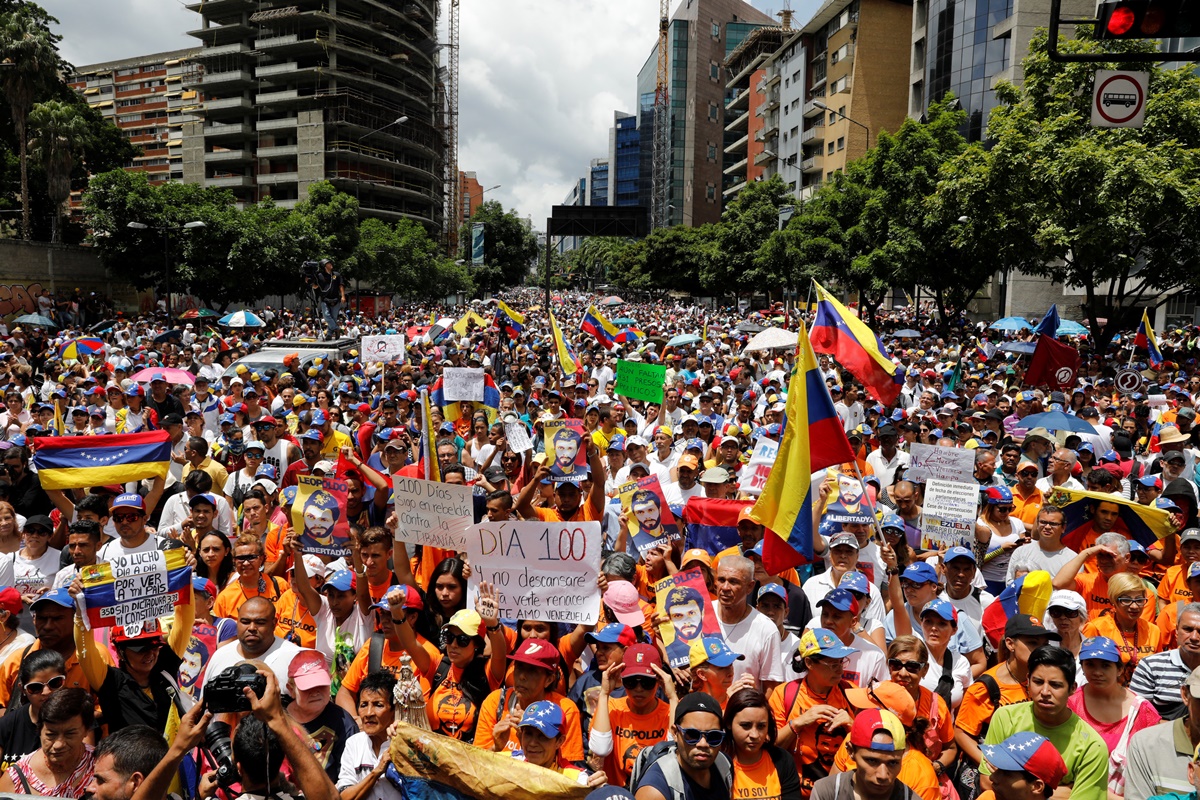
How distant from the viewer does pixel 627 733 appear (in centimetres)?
426

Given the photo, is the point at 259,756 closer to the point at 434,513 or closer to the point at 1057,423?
the point at 434,513

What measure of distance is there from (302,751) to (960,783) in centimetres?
312

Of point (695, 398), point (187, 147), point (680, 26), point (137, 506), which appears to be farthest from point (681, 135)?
point (137, 506)

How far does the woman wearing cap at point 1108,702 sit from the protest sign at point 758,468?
4013 millimetres

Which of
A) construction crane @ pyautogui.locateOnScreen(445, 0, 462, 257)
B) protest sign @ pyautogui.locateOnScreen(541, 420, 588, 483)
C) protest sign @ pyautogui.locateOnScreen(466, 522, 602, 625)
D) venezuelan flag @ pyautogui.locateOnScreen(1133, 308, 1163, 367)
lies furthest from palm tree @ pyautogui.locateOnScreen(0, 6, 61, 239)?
construction crane @ pyautogui.locateOnScreen(445, 0, 462, 257)

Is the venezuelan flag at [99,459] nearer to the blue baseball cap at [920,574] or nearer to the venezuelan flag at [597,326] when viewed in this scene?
the blue baseball cap at [920,574]

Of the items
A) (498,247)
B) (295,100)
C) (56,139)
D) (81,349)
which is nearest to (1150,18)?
(81,349)

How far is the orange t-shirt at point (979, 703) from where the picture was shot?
447 cm

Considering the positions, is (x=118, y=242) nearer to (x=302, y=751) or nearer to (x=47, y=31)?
(x=47, y=31)

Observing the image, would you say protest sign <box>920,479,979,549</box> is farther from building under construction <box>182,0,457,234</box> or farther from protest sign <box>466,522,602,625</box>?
building under construction <box>182,0,457,234</box>

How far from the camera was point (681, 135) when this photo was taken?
12419cm

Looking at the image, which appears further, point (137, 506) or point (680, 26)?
point (680, 26)

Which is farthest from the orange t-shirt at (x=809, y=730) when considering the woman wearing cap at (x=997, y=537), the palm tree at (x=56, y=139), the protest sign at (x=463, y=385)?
the palm tree at (x=56, y=139)

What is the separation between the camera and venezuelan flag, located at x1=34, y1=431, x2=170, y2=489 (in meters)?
7.46
